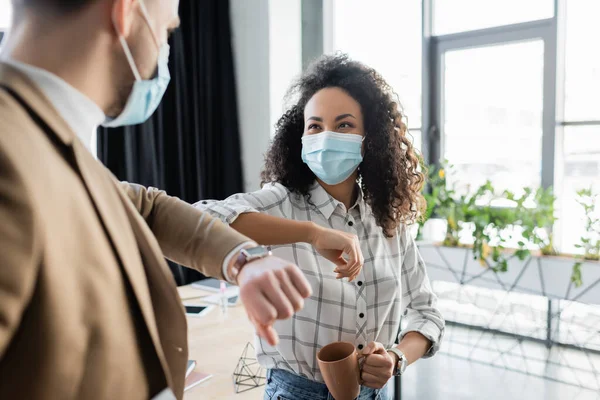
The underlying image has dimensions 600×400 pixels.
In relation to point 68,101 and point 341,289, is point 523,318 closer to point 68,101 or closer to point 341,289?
point 341,289

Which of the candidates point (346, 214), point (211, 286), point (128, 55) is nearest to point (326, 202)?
point (346, 214)

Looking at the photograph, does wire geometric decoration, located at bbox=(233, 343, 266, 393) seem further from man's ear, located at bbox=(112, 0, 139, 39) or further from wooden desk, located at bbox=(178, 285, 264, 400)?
man's ear, located at bbox=(112, 0, 139, 39)

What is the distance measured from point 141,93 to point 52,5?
0.50ft

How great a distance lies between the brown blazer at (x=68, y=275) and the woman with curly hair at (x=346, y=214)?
21.9 inches

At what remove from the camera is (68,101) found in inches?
21.4

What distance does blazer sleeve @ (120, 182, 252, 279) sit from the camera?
703 mm

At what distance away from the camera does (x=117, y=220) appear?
0.55 meters

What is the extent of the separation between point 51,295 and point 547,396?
9.79ft

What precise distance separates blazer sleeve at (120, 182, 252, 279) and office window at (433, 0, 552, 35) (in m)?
3.51

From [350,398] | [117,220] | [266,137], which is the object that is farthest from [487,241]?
[117,220]

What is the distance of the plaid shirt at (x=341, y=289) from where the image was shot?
122 centimetres

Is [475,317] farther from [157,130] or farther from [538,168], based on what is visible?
[157,130]

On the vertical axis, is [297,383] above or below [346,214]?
below

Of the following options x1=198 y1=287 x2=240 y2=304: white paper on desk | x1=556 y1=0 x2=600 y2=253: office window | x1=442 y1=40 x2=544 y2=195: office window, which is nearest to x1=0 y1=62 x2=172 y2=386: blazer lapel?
x1=198 y1=287 x2=240 y2=304: white paper on desk
